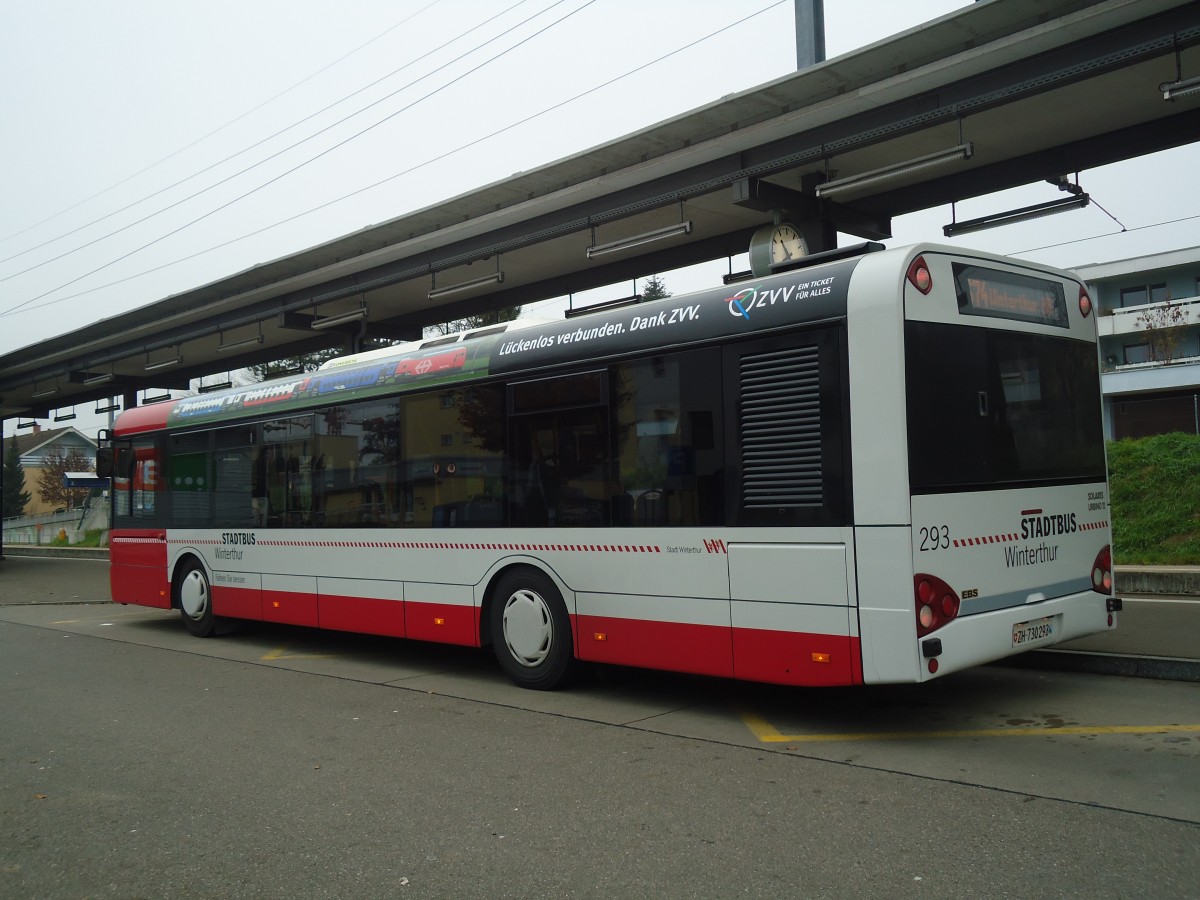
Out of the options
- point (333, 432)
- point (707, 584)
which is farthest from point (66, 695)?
point (707, 584)

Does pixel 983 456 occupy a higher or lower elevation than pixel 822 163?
lower

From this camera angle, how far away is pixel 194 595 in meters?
12.7

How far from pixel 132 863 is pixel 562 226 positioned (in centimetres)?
1051

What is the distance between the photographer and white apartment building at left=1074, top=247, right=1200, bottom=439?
3938 centimetres

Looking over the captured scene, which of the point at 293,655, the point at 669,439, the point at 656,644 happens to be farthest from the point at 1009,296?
the point at 293,655

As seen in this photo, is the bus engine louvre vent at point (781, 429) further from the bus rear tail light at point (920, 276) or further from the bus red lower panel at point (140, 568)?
the bus red lower panel at point (140, 568)

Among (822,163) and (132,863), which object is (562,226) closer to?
(822,163)

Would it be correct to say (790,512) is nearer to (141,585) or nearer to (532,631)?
(532,631)

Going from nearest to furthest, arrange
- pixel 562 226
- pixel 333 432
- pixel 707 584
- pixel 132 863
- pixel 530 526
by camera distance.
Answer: pixel 132 863
pixel 707 584
pixel 530 526
pixel 333 432
pixel 562 226

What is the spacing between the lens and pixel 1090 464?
7566 mm

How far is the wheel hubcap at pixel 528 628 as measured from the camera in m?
8.39

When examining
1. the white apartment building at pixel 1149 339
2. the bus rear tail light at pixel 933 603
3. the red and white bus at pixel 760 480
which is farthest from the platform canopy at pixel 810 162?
the white apartment building at pixel 1149 339

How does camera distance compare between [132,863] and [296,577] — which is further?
[296,577]

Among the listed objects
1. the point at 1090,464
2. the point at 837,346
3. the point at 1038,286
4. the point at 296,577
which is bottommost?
the point at 296,577
